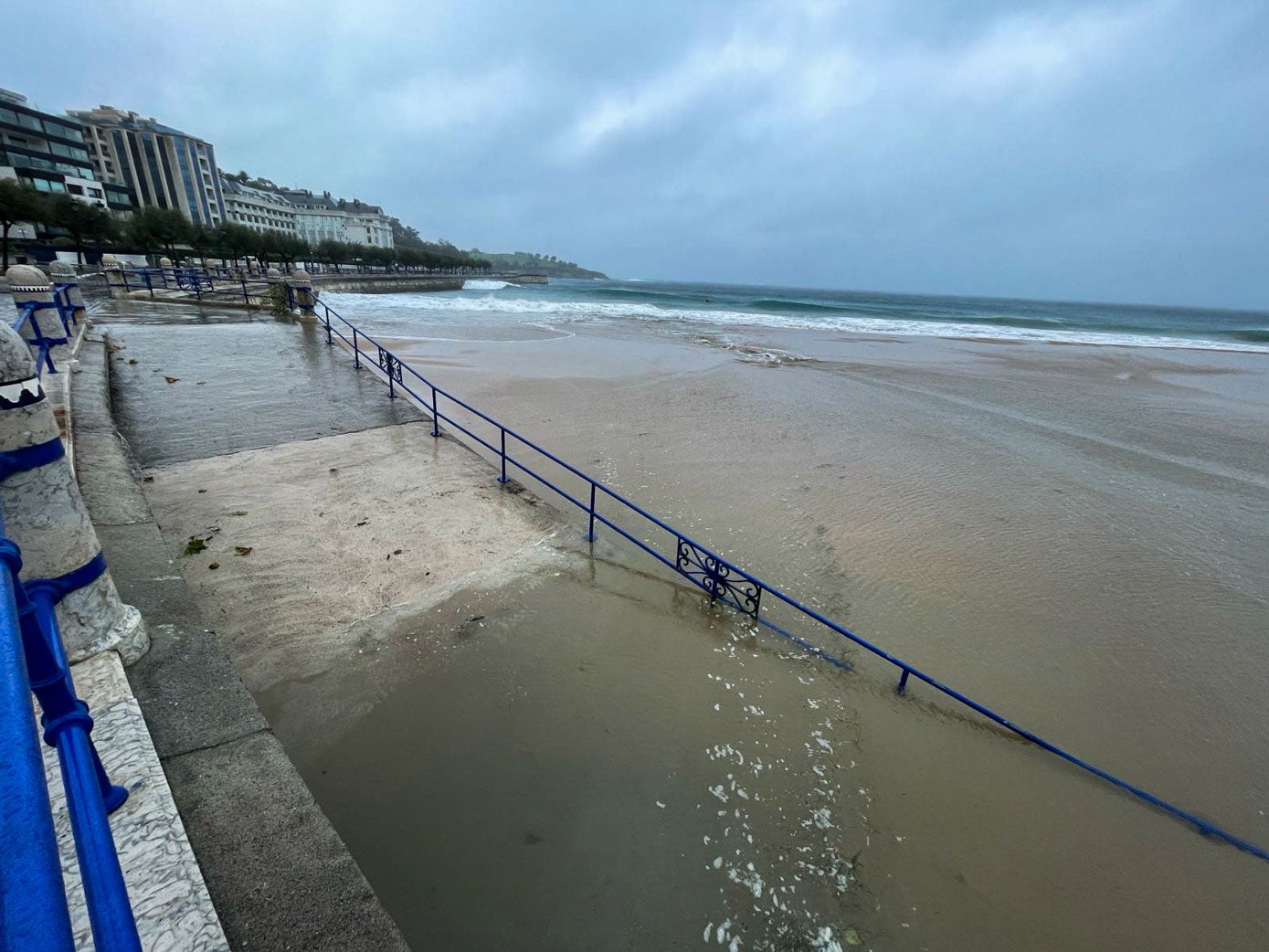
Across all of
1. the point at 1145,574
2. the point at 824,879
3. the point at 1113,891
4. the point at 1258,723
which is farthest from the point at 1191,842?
the point at 1145,574

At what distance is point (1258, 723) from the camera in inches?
167

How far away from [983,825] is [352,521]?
590cm

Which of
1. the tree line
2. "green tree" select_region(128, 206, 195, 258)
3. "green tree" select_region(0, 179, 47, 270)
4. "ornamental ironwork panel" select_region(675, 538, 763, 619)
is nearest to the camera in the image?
"ornamental ironwork panel" select_region(675, 538, 763, 619)

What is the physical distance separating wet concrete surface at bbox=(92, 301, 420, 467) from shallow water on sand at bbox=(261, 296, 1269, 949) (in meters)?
4.27

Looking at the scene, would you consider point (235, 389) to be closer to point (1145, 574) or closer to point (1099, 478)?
point (1145, 574)

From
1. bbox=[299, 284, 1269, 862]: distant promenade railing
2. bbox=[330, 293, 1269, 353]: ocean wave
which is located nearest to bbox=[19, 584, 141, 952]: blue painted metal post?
bbox=[299, 284, 1269, 862]: distant promenade railing

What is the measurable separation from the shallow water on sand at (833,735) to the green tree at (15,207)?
129 feet

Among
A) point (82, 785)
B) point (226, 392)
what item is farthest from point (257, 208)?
point (82, 785)

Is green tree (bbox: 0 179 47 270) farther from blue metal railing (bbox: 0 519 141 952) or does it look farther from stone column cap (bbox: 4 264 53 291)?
blue metal railing (bbox: 0 519 141 952)

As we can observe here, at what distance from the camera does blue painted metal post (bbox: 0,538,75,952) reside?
2.26 ft

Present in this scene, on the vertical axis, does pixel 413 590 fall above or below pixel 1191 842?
above

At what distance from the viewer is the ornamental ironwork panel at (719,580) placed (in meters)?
4.95

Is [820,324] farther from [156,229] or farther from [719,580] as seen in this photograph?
[156,229]

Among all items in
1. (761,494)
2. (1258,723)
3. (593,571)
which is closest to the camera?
(1258,723)
